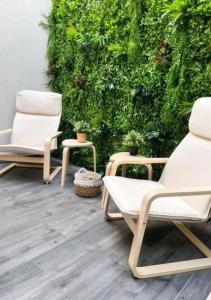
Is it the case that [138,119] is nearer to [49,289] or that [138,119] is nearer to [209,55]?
[209,55]

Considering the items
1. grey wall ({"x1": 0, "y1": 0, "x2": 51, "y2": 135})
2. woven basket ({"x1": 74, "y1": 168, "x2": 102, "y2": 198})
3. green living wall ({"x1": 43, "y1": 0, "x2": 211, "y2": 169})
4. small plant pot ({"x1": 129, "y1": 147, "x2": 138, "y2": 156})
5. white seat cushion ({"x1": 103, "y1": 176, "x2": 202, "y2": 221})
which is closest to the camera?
white seat cushion ({"x1": 103, "y1": 176, "x2": 202, "y2": 221})

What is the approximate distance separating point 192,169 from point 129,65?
1400 mm

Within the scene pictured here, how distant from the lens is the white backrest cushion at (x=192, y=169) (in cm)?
182

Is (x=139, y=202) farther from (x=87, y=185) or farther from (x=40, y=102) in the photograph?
(x=40, y=102)

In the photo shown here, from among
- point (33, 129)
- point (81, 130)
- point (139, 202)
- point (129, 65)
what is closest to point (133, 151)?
point (81, 130)

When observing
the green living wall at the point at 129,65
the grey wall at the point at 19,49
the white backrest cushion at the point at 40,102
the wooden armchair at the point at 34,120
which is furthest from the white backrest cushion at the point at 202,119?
Result: the grey wall at the point at 19,49

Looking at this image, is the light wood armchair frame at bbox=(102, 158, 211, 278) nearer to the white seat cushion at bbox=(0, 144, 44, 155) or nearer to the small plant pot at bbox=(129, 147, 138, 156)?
the small plant pot at bbox=(129, 147, 138, 156)

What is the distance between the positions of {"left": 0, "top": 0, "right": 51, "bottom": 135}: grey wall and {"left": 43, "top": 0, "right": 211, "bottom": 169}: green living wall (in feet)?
0.49

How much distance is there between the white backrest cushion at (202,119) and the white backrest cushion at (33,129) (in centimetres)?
172

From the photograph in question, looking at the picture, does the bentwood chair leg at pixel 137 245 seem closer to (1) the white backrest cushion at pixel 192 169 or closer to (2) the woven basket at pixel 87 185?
(1) the white backrest cushion at pixel 192 169

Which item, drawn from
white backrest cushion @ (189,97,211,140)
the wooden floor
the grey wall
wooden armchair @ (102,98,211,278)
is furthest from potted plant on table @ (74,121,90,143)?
white backrest cushion @ (189,97,211,140)

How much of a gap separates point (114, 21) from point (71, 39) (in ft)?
2.25

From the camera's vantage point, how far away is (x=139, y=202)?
1.70m

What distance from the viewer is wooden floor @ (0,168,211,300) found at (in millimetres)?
1490
